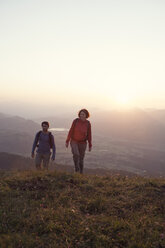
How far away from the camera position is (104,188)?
780cm

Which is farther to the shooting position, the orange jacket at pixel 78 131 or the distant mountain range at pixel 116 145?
the distant mountain range at pixel 116 145

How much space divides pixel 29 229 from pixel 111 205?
2.47m

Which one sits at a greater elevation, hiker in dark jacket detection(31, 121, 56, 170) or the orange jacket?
the orange jacket

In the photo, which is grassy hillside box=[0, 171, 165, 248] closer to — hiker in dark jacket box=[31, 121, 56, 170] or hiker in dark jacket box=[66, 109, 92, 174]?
hiker in dark jacket box=[66, 109, 92, 174]

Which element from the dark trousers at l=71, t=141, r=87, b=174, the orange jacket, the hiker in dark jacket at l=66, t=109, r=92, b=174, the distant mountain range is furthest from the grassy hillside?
the distant mountain range

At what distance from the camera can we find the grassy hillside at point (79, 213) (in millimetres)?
4464

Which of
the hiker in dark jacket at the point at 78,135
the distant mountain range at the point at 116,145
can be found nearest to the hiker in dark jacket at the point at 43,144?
the hiker in dark jacket at the point at 78,135

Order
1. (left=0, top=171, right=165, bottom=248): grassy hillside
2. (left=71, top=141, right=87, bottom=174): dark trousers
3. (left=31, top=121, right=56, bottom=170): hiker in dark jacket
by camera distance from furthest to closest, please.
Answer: (left=31, top=121, right=56, bottom=170): hiker in dark jacket
(left=71, top=141, right=87, bottom=174): dark trousers
(left=0, top=171, right=165, bottom=248): grassy hillside

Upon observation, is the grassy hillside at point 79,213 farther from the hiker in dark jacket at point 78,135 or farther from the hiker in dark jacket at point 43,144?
the hiker in dark jacket at point 43,144

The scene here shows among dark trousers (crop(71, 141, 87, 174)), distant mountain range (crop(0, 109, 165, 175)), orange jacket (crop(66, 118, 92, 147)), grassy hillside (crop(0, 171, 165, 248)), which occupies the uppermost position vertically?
orange jacket (crop(66, 118, 92, 147))

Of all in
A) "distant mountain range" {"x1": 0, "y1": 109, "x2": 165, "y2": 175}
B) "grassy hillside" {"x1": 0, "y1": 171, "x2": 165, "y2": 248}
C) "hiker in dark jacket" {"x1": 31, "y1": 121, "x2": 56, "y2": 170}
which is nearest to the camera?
"grassy hillside" {"x1": 0, "y1": 171, "x2": 165, "y2": 248}

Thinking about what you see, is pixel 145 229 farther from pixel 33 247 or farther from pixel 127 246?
pixel 33 247

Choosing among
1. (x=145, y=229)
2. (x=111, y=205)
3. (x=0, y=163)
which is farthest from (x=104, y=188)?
(x=0, y=163)

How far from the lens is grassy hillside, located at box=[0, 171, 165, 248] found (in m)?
4.46
